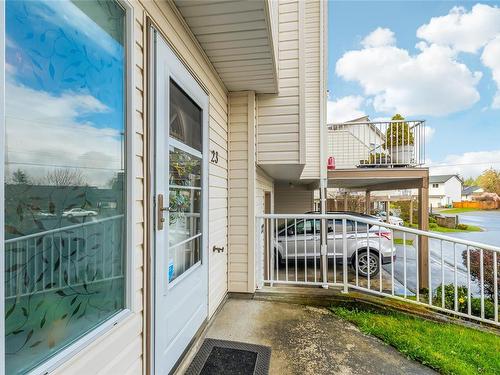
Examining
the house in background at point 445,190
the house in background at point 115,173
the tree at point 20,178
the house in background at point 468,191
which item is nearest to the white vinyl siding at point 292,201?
the house in background at point 115,173

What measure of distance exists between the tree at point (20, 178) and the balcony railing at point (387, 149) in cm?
628

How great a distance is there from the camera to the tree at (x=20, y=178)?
0.76 metres

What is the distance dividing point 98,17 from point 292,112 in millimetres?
2548

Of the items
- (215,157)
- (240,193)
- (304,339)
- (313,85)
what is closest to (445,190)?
(313,85)

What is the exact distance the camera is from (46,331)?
2.81ft

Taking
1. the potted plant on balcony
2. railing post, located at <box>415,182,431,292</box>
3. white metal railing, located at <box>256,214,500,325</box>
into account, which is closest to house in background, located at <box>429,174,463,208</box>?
white metal railing, located at <box>256,214,500,325</box>

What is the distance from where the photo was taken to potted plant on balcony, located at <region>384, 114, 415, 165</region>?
20.6ft

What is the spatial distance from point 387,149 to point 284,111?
14.6 feet

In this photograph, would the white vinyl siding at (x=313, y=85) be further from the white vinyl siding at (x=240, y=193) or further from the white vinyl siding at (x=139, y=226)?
the white vinyl siding at (x=139, y=226)

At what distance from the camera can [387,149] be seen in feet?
21.6

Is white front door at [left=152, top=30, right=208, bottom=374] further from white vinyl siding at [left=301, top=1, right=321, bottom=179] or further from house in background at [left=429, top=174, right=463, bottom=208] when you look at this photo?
house in background at [left=429, top=174, right=463, bottom=208]

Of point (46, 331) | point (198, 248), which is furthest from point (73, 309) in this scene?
point (198, 248)

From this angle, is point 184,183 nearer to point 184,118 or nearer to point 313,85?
point 184,118

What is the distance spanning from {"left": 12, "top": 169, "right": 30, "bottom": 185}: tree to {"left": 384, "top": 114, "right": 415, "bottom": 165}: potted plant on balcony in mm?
7045
